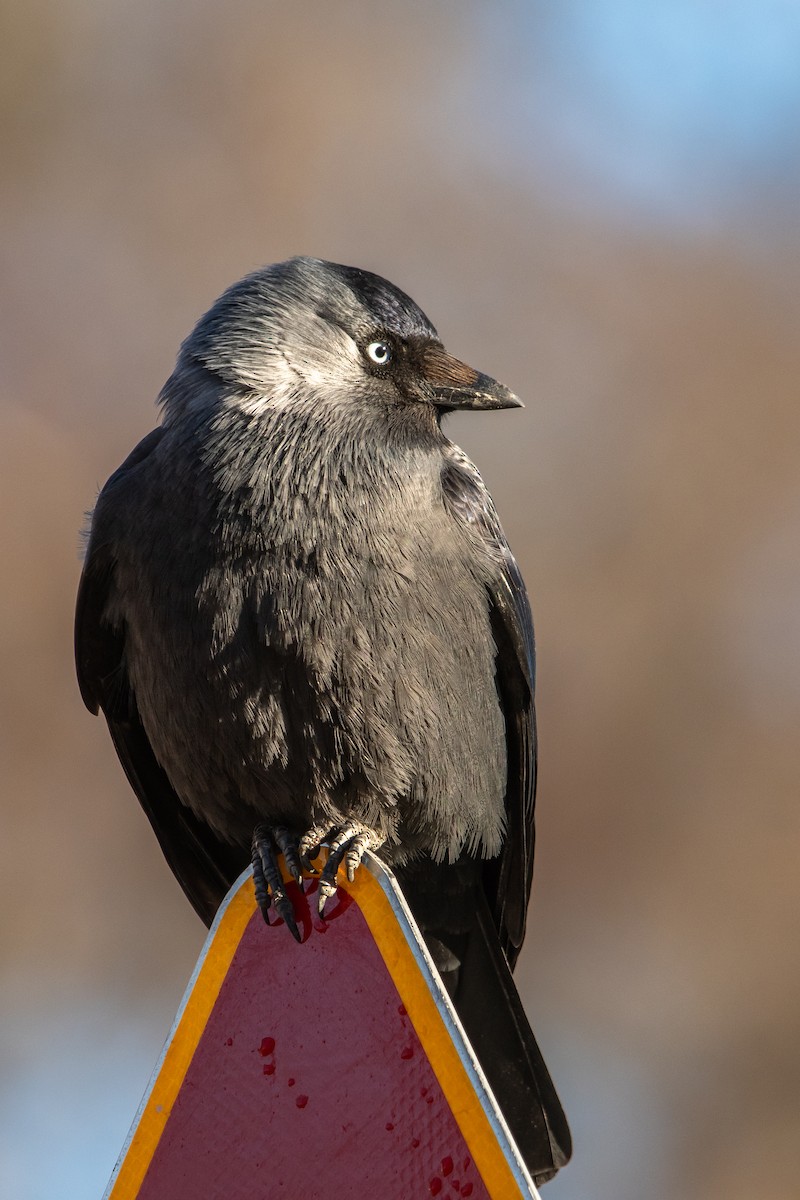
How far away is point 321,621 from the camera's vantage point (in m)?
2.75

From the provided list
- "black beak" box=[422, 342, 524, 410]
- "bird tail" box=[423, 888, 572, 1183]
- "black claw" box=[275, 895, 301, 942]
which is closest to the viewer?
"black claw" box=[275, 895, 301, 942]

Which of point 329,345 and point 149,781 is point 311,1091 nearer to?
point 149,781

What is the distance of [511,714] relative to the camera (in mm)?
3404

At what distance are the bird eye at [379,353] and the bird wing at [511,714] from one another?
0.30 m

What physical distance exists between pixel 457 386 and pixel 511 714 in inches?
34.7

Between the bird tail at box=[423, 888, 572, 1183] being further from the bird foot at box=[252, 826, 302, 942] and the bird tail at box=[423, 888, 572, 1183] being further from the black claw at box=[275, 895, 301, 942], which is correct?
the black claw at box=[275, 895, 301, 942]

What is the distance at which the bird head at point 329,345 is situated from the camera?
3.22m

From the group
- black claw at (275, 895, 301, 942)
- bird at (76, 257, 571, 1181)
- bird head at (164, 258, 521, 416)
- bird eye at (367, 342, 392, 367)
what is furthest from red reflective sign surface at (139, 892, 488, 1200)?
bird eye at (367, 342, 392, 367)

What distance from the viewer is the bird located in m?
2.78

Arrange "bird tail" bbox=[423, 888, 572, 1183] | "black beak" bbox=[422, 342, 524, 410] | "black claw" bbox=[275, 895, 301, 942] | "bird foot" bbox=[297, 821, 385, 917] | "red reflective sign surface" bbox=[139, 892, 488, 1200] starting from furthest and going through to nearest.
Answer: "black beak" bbox=[422, 342, 524, 410] → "bird tail" bbox=[423, 888, 572, 1183] → "bird foot" bbox=[297, 821, 385, 917] → "black claw" bbox=[275, 895, 301, 942] → "red reflective sign surface" bbox=[139, 892, 488, 1200]

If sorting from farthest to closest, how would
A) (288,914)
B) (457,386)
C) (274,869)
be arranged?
(457,386)
(274,869)
(288,914)

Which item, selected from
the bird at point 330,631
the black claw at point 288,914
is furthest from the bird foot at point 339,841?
the black claw at point 288,914

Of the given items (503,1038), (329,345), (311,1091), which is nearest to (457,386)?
(329,345)

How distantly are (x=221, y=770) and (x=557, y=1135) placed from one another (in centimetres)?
109
